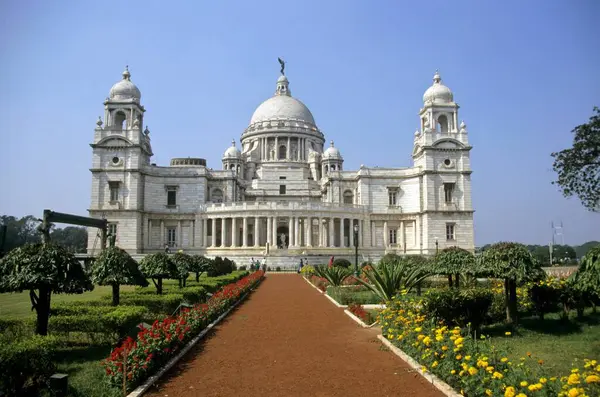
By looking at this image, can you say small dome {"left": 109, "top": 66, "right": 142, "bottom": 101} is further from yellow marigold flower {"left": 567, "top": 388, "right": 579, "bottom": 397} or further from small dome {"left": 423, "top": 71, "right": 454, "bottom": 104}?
yellow marigold flower {"left": 567, "top": 388, "right": 579, "bottom": 397}

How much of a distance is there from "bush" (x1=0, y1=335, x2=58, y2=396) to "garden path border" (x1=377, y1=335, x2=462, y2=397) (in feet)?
26.1

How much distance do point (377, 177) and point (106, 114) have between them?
37218mm

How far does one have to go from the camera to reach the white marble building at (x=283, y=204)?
60.0m

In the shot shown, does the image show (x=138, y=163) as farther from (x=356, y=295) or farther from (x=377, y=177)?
(x=356, y=295)

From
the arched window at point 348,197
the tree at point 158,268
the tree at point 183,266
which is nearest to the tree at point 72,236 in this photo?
the arched window at point 348,197

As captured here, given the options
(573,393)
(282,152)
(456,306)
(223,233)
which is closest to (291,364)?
(456,306)

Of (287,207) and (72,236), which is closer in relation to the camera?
(287,207)

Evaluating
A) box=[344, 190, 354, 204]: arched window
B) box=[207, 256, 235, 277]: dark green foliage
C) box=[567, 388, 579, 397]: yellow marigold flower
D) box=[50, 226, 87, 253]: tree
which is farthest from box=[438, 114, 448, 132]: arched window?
box=[50, 226, 87, 253]: tree

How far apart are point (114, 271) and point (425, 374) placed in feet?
39.7

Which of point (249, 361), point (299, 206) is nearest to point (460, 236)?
point (299, 206)

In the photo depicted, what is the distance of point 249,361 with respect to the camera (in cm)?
1236

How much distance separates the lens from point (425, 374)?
10.7 metres

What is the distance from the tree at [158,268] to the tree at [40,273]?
28.0 ft

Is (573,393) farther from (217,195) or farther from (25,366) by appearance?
(217,195)
